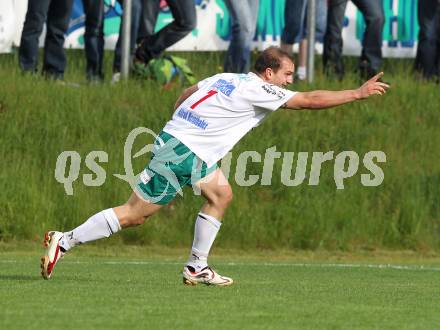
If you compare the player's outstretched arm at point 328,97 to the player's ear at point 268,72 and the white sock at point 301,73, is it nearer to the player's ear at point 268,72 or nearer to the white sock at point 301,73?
the player's ear at point 268,72

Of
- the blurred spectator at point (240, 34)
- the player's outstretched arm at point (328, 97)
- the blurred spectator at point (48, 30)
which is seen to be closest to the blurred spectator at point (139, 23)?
the blurred spectator at point (48, 30)

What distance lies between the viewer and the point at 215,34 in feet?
62.5

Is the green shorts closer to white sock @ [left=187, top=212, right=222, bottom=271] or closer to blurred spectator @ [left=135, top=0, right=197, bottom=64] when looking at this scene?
white sock @ [left=187, top=212, right=222, bottom=271]

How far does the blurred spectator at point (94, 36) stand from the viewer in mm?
17062

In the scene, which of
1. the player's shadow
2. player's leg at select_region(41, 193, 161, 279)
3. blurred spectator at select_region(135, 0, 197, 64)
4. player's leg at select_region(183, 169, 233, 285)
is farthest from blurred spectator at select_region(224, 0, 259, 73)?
player's leg at select_region(41, 193, 161, 279)

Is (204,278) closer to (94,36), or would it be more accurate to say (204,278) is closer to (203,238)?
(203,238)

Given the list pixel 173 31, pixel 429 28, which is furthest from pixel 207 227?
pixel 429 28

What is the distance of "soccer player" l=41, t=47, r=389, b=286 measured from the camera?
10.6m

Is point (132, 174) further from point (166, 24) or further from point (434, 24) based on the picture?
point (434, 24)

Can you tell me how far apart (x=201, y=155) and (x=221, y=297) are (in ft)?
4.63

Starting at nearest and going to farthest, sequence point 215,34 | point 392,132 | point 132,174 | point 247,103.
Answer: point 247,103 < point 132,174 < point 392,132 < point 215,34

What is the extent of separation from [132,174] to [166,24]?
10.1 ft

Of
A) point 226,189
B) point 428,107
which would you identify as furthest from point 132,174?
point 226,189

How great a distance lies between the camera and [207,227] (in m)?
10.7
